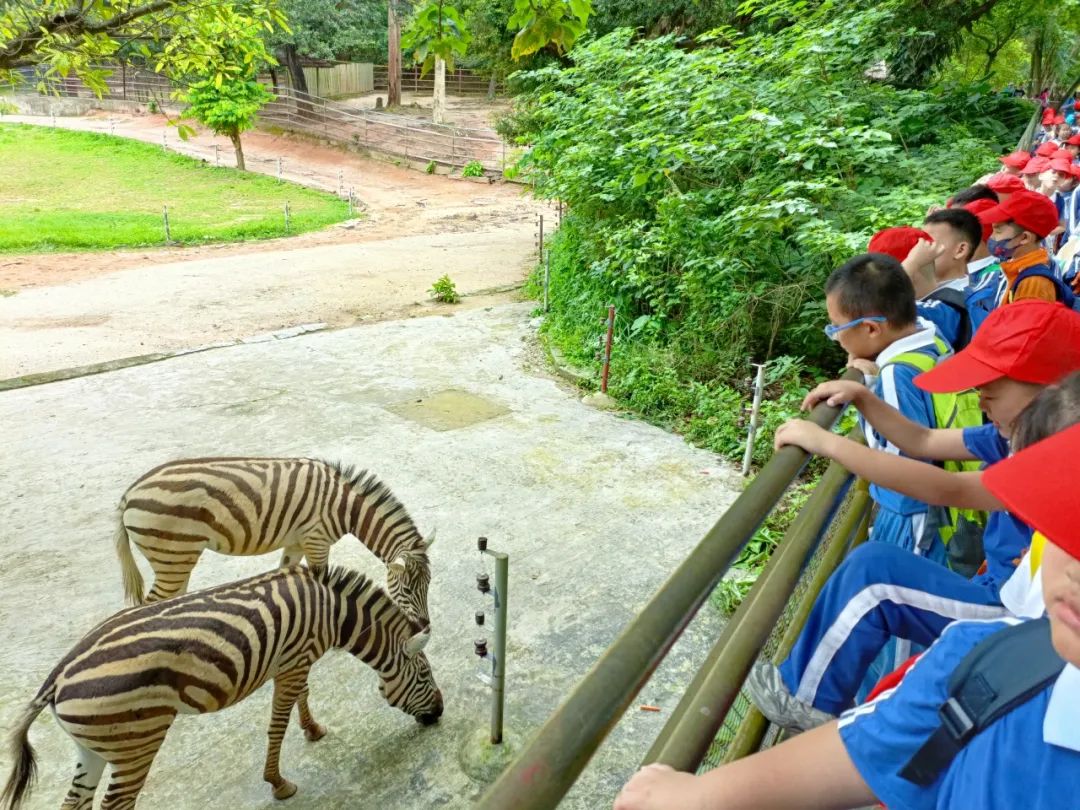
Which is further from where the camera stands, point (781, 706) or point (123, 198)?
point (123, 198)

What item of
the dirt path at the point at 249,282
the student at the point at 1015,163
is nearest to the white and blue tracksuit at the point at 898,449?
the student at the point at 1015,163

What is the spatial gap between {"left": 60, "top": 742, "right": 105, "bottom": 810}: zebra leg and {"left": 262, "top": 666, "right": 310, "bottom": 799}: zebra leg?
0.64m

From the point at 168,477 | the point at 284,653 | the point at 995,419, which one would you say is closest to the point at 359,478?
the point at 168,477

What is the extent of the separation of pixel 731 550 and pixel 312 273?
47.9 feet

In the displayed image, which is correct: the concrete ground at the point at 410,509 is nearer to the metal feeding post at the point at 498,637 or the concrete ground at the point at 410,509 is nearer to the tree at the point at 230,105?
the metal feeding post at the point at 498,637

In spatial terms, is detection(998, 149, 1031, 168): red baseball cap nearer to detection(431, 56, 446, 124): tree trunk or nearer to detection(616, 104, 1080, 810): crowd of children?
detection(616, 104, 1080, 810): crowd of children

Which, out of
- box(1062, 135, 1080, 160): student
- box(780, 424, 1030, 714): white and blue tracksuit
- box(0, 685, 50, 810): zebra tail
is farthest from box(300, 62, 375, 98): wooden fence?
box(780, 424, 1030, 714): white and blue tracksuit

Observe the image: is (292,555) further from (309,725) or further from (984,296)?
(984,296)

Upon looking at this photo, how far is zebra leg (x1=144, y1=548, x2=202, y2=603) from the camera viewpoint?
13.5 ft

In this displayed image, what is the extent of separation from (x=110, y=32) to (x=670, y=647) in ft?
19.4

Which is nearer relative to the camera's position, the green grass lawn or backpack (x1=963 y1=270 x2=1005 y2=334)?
backpack (x1=963 y1=270 x2=1005 y2=334)

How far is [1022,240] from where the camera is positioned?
163 inches

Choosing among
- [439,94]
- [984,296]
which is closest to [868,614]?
[984,296]

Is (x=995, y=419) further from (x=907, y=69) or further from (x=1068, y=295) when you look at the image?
(x=907, y=69)
